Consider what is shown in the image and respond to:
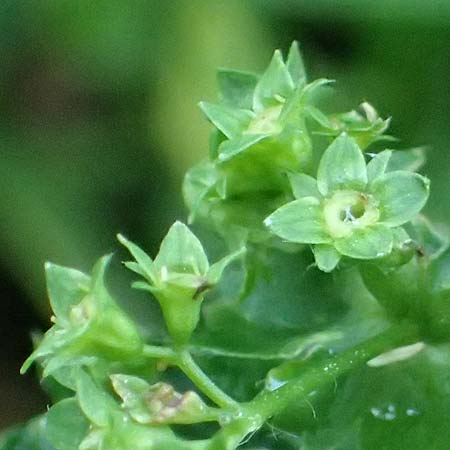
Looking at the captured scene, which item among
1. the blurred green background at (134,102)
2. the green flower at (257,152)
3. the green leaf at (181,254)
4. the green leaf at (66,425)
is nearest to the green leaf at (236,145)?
the green flower at (257,152)

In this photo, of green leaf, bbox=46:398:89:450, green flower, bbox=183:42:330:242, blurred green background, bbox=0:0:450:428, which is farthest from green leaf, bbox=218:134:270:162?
blurred green background, bbox=0:0:450:428

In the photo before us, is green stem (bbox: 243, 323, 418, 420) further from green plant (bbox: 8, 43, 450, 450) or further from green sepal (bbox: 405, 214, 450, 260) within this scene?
green sepal (bbox: 405, 214, 450, 260)

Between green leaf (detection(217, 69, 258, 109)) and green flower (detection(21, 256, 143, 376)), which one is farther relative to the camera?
green leaf (detection(217, 69, 258, 109))

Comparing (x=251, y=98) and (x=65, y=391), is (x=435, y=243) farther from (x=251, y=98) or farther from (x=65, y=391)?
(x=65, y=391)

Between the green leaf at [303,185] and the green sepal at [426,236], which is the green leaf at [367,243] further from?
the green sepal at [426,236]

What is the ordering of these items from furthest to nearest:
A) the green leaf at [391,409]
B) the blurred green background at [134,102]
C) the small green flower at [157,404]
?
1. the blurred green background at [134,102]
2. the green leaf at [391,409]
3. the small green flower at [157,404]

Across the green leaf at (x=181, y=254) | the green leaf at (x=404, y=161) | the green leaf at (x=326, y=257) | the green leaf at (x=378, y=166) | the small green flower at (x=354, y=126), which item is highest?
the small green flower at (x=354, y=126)

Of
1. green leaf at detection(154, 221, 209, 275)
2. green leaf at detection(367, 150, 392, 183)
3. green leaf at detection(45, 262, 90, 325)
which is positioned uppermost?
green leaf at detection(367, 150, 392, 183)
